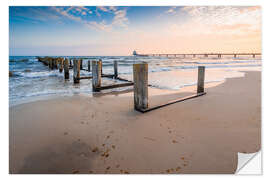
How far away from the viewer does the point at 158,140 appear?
1.90 m

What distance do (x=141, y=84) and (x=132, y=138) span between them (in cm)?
111

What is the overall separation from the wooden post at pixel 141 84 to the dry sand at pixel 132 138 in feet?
0.93

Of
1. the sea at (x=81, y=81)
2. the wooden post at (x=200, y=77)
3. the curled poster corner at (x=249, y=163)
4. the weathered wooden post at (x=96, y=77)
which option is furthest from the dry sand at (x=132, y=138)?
the weathered wooden post at (x=96, y=77)

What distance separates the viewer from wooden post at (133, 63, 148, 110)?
2.71 m

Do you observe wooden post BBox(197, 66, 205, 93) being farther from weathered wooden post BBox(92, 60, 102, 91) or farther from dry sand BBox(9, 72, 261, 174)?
weathered wooden post BBox(92, 60, 102, 91)

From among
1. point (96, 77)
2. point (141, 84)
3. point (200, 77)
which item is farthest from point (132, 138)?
point (96, 77)

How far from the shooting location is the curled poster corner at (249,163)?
5.12 feet

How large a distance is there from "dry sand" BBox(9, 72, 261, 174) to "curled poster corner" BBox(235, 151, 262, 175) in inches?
2.6

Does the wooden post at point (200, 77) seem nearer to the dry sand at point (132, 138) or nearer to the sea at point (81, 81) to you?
the dry sand at point (132, 138)

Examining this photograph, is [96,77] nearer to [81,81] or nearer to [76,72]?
[76,72]

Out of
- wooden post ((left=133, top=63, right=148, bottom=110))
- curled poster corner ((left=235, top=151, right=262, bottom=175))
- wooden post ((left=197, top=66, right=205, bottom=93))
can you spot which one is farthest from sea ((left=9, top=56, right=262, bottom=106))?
curled poster corner ((left=235, top=151, right=262, bottom=175))

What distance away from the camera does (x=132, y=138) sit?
1971mm
